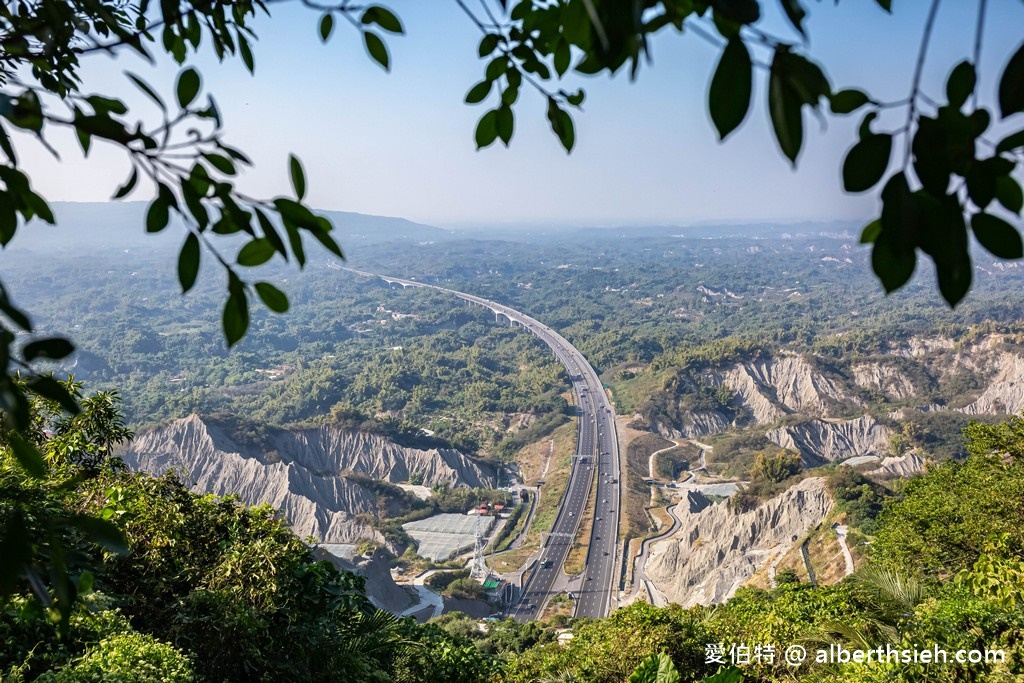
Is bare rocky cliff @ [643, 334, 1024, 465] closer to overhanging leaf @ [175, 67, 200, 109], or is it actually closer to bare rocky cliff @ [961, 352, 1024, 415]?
bare rocky cliff @ [961, 352, 1024, 415]

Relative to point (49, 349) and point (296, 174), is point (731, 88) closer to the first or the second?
point (296, 174)

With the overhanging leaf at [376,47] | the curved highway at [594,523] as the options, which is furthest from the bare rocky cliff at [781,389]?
the overhanging leaf at [376,47]

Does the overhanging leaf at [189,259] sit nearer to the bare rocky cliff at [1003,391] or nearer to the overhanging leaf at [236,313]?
the overhanging leaf at [236,313]

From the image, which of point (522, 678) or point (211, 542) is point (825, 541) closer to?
point (522, 678)

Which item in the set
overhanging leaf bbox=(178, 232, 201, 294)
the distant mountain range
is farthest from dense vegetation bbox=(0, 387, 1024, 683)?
the distant mountain range

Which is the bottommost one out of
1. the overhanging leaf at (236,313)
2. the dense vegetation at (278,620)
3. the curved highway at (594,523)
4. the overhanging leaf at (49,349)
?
the curved highway at (594,523)

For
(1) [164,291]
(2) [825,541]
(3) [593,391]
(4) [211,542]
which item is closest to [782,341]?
(3) [593,391]

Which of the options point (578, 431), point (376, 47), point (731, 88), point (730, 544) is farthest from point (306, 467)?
point (731, 88)
